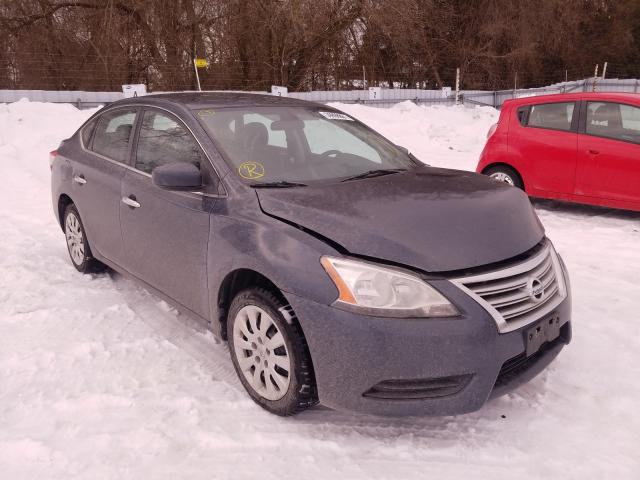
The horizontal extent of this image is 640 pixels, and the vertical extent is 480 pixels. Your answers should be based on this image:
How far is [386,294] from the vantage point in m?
2.31

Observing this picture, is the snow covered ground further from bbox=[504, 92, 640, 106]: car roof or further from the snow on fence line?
the snow on fence line

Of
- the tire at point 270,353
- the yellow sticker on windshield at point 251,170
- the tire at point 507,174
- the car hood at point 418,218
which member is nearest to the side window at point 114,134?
the yellow sticker on windshield at point 251,170

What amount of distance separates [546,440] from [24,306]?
3.67m

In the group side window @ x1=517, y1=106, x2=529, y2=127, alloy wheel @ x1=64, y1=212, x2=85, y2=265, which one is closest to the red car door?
side window @ x1=517, y1=106, x2=529, y2=127

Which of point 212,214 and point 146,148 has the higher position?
point 146,148

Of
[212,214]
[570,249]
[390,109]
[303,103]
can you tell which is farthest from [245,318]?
[390,109]

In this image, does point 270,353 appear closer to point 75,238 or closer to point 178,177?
point 178,177

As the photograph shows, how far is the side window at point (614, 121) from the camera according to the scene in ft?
19.9

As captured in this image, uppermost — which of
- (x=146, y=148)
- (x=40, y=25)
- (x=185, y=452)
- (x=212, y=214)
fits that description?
(x=40, y=25)

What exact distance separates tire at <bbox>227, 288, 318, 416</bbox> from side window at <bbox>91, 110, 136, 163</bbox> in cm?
177

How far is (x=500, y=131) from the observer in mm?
7215

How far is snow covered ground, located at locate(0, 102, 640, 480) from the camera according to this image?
2402 mm

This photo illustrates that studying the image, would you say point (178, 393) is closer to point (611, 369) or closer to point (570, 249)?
point (611, 369)

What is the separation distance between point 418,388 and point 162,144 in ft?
7.51
